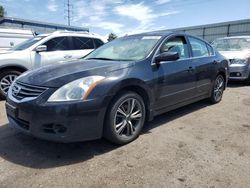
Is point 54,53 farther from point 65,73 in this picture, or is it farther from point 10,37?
point 65,73

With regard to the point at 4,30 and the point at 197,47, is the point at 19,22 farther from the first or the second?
the point at 197,47

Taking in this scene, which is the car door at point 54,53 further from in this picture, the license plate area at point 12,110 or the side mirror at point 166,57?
the side mirror at point 166,57

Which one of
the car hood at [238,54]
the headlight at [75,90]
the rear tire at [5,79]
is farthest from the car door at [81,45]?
the car hood at [238,54]

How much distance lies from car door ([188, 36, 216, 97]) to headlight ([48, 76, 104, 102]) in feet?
7.80

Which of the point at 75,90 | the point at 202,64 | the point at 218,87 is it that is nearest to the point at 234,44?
the point at 218,87

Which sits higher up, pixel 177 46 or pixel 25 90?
pixel 177 46

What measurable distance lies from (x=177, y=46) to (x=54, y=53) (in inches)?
150

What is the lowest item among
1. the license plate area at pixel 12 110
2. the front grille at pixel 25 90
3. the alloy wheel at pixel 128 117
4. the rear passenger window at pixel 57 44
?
the alloy wheel at pixel 128 117

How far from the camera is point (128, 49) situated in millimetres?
4016

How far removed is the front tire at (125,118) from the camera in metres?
3.05

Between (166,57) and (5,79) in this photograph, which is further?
(5,79)

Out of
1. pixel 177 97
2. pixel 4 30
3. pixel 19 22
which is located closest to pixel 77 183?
pixel 177 97

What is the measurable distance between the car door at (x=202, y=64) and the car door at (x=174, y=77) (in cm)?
20

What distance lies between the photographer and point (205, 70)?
15.8 feet
